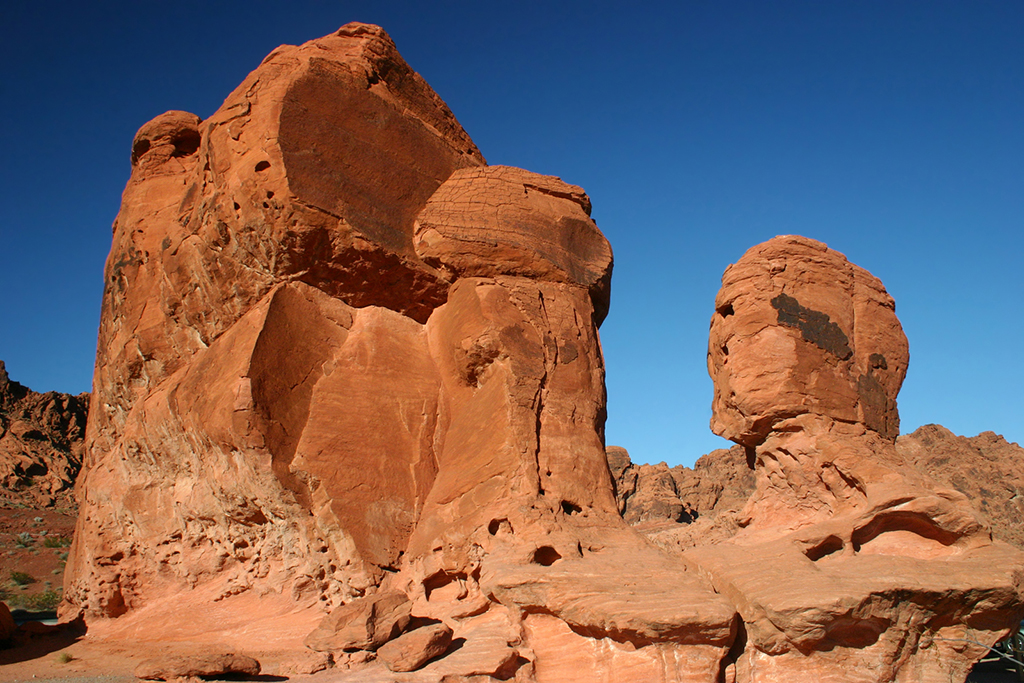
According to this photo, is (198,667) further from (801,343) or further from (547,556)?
(801,343)

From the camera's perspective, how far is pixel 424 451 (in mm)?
8000

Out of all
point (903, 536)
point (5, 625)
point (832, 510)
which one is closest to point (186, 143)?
point (5, 625)

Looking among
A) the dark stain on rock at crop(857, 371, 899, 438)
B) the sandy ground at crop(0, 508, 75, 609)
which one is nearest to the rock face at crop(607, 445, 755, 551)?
the sandy ground at crop(0, 508, 75, 609)

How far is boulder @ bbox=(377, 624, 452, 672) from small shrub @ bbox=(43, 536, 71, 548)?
21.4 m

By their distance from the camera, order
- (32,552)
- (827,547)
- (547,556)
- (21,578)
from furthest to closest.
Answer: (32,552)
(21,578)
(827,547)
(547,556)

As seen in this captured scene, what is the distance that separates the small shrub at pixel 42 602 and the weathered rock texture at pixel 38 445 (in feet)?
32.1

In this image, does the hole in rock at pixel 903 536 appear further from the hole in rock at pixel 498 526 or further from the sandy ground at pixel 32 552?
the sandy ground at pixel 32 552

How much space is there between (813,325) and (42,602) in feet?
60.2

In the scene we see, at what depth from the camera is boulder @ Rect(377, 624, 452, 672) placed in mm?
5457

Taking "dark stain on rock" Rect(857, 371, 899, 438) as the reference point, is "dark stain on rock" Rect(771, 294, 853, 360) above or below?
above

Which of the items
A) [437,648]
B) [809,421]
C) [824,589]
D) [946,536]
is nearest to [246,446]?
[437,648]

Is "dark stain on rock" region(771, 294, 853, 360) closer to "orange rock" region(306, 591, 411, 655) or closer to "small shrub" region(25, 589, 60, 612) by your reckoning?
"orange rock" region(306, 591, 411, 655)

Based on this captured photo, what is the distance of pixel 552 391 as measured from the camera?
7.50m

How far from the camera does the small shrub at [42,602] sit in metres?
17.0
